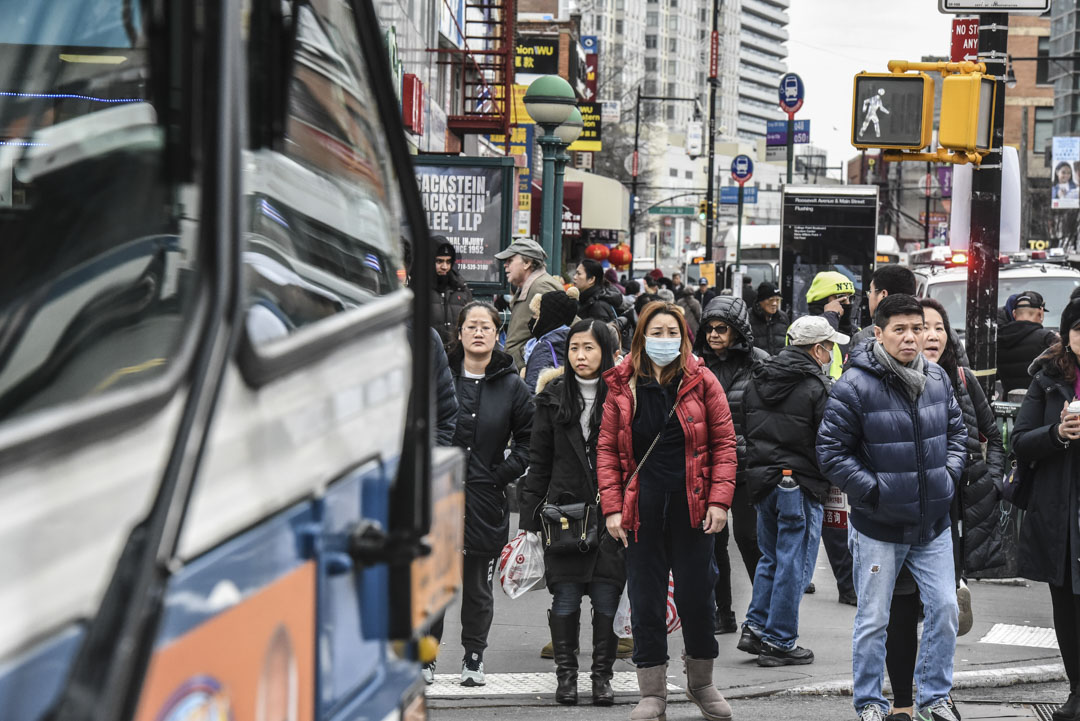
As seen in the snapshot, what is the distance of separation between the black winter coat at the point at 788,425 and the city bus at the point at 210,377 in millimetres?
5497

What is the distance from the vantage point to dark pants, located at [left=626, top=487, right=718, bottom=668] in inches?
257

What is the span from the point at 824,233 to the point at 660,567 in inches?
782

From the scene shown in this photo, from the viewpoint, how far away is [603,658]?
7070mm

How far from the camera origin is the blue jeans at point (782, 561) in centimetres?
782

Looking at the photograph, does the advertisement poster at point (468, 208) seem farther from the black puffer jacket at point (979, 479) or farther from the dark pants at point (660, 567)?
the dark pants at point (660, 567)

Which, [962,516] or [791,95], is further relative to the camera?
[791,95]

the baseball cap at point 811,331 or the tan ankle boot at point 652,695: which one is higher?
the baseball cap at point 811,331

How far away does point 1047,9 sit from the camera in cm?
1037

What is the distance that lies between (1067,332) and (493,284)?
9.10 meters

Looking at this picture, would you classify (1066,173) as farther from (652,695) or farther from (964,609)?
(652,695)

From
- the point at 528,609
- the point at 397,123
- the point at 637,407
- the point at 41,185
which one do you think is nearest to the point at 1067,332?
the point at 637,407

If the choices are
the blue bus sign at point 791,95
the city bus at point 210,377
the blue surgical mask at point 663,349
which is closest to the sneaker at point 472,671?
the blue surgical mask at point 663,349

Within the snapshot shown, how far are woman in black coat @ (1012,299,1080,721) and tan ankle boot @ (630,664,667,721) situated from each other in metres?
1.82

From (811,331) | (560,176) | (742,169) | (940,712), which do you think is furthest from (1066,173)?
(940,712)
